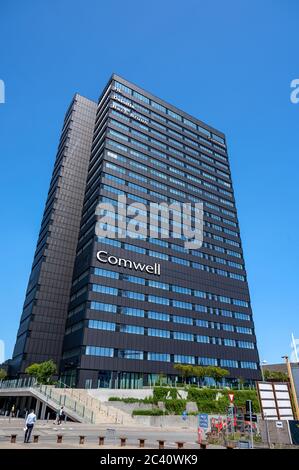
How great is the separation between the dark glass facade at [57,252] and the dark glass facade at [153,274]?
442 centimetres

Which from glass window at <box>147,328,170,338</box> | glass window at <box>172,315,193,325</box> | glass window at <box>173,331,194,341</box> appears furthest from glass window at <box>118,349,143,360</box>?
glass window at <box>172,315,193,325</box>

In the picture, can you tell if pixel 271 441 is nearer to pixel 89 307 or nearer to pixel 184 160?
pixel 89 307

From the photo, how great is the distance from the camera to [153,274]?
275 ft

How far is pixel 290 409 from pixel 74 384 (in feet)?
185

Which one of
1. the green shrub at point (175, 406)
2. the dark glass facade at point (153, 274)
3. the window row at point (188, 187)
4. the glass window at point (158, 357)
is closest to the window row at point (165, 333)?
the dark glass facade at point (153, 274)

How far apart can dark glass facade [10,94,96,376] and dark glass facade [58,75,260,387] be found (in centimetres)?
442

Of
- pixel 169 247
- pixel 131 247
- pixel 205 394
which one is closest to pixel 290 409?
pixel 205 394

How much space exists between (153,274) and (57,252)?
32474mm

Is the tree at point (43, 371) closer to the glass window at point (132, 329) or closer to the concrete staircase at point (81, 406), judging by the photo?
the concrete staircase at point (81, 406)

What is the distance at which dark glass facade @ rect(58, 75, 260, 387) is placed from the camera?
A: 236ft

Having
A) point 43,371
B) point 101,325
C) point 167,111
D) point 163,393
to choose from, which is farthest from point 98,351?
point 167,111

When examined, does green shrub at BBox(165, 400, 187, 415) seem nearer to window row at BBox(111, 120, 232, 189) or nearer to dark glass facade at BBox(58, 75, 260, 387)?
dark glass facade at BBox(58, 75, 260, 387)

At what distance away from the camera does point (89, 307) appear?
7056 cm
